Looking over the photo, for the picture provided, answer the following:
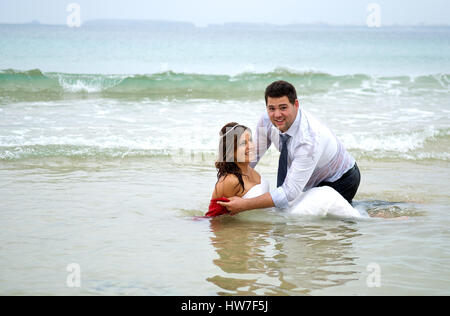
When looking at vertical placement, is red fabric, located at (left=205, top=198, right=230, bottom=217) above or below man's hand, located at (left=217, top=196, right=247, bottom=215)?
below

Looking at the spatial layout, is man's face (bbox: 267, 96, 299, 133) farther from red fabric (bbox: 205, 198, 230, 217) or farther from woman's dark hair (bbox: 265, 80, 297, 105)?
red fabric (bbox: 205, 198, 230, 217)

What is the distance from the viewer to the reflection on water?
3.81 meters

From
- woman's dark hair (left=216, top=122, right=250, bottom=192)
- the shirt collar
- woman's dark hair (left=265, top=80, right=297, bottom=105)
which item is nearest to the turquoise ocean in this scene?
woman's dark hair (left=216, top=122, right=250, bottom=192)

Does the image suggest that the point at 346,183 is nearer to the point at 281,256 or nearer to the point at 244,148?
the point at 244,148

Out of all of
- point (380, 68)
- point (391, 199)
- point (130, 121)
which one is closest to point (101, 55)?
point (380, 68)

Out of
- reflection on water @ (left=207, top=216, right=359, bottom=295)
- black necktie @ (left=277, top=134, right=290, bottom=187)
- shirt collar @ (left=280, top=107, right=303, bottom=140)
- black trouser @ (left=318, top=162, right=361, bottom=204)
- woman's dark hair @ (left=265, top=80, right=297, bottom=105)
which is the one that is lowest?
reflection on water @ (left=207, top=216, right=359, bottom=295)

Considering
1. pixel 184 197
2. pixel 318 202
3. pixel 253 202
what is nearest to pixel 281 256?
pixel 253 202

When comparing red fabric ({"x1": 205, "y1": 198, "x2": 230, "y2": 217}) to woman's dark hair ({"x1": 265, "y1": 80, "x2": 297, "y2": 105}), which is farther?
red fabric ({"x1": 205, "y1": 198, "x2": 230, "y2": 217})

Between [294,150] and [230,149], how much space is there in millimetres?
642

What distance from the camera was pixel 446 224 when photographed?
5.31 metres

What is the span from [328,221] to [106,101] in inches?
443

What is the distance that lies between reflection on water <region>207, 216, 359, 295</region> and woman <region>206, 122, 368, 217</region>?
0.13m

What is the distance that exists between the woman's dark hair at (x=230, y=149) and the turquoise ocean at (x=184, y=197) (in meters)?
0.48
